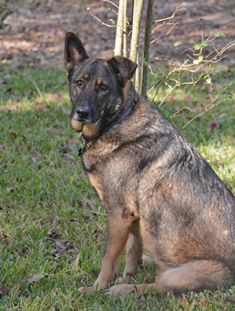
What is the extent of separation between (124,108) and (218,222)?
1074 mm

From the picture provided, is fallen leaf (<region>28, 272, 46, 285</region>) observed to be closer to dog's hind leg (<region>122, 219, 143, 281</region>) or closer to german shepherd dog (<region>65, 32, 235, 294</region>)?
german shepherd dog (<region>65, 32, 235, 294</region>)

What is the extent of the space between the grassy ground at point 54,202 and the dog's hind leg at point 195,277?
0.19 feet

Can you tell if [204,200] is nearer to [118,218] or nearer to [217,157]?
[118,218]

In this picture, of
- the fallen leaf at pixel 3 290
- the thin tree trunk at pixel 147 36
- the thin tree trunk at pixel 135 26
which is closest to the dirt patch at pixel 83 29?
the thin tree trunk at pixel 147 36

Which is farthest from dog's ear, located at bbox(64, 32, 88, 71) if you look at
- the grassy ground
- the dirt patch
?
the dirt patch

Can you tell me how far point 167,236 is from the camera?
15.2 ft

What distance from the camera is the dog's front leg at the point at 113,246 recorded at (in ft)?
15.3

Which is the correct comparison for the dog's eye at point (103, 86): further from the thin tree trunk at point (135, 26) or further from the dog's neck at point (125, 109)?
the thin tree trunk at point (135, 26)

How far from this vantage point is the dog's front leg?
465 centimetres

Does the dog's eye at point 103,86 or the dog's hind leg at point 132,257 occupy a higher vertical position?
the dog's eye at point 103,86

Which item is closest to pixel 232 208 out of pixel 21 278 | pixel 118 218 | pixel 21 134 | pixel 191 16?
pixel 118 218

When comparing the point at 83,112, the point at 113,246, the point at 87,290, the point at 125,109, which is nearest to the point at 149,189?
the point at 113,246

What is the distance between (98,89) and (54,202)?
6.46ft

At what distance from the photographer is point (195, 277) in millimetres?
4480
